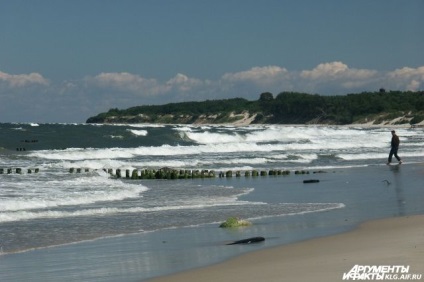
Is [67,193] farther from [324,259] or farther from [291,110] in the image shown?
[291,110]

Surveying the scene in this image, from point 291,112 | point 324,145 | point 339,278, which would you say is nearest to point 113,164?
point 324,145

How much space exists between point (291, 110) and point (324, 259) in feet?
461

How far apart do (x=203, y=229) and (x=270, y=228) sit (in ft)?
4.22

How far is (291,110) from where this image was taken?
151 meters

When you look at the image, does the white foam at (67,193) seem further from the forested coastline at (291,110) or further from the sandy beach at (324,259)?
the forested coastline at (291,110)

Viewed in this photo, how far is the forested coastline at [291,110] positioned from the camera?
413 ft

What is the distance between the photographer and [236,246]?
1323cm

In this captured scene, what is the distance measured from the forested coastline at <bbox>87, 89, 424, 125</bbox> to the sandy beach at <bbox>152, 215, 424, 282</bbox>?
9888 centimetres

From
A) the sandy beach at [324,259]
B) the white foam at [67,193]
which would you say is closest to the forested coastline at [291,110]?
the white foam at [67,193]

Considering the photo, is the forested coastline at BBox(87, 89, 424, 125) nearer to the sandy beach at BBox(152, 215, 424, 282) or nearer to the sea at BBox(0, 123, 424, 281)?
the sea at BBox(0, 123, 424, 281)

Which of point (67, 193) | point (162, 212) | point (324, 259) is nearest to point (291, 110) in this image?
point (67, 193)

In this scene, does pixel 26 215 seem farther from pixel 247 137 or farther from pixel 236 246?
pixel 247 137

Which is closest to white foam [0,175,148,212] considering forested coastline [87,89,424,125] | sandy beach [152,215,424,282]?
sandy beach [152,215,424,282]

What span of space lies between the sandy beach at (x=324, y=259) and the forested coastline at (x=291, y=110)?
324 feet
